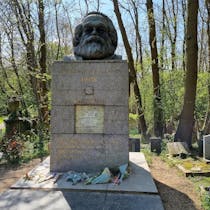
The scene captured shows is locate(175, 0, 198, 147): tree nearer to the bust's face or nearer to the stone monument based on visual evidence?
the bust's face

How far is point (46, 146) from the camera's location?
29.6 feet

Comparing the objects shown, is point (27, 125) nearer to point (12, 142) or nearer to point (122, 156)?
point (12, 142)

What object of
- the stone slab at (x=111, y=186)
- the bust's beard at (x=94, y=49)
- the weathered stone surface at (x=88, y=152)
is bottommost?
the stone slab at (x=111, y=186)

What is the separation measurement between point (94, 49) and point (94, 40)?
0.18m

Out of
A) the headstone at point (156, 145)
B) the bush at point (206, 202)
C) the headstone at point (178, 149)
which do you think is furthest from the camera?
the headstone at point (156, 145)

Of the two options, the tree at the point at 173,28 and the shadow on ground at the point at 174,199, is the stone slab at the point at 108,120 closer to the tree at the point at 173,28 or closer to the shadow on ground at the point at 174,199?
the shadow on ground at the point at 174,199

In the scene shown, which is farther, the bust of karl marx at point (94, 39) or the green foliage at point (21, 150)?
the green foliage at point (21, 150)

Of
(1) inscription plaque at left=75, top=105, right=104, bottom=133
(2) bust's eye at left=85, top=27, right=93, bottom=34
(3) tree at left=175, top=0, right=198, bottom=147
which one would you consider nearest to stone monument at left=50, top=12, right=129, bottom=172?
(1) inscription plaque at left=75, top=105, right=104, bottom=133

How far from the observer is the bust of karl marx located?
5.31 metres

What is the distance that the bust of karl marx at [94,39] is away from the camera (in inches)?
209

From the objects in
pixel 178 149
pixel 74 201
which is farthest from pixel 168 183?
pixel 178 149

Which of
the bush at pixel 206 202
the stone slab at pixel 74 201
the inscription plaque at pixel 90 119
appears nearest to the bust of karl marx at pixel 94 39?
the inscription plaque at pixel 90 119

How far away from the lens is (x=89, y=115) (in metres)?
5.21

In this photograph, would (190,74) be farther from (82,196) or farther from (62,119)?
(82,196)
